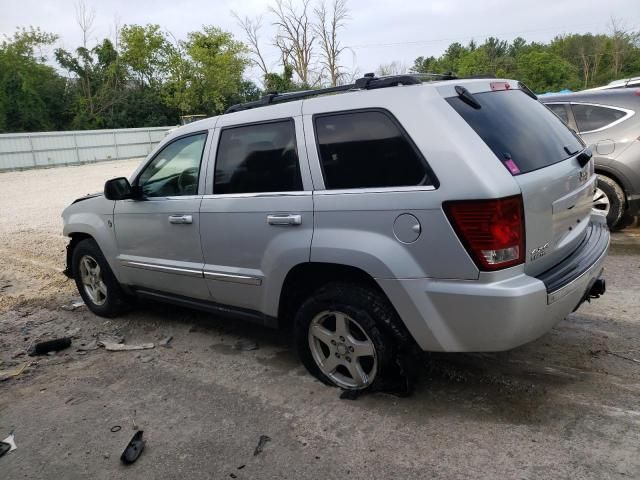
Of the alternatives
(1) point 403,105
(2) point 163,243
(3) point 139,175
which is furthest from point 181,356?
(1) point 403,105

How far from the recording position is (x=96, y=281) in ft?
17.1

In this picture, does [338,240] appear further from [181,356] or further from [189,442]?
[181,356]

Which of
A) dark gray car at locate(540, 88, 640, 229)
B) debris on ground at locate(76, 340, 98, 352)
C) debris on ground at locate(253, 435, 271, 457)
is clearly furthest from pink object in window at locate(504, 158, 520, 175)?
dark gray car at locate(540, 88, 640, 229)

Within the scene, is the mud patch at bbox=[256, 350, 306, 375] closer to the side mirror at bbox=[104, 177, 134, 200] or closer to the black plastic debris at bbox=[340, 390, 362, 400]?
the black plastic debris at bbox=[340, 390, 362, 400]

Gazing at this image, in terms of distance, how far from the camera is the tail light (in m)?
2.60

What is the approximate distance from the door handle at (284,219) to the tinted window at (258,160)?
7.3 inches

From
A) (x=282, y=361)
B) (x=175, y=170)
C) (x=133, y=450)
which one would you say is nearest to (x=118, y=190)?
(x=175, y=170)

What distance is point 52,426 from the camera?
3.32 m

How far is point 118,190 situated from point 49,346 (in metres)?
1.49

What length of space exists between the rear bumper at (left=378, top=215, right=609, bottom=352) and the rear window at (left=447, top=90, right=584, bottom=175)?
61 centimetres

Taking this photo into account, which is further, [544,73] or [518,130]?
[544,73]

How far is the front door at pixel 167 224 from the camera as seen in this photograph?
4031 mm

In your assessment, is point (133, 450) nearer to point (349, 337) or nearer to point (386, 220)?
point (349, 337)

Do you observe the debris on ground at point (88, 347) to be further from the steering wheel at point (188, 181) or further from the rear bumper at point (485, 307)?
the rear bumper at point (485, 307)
